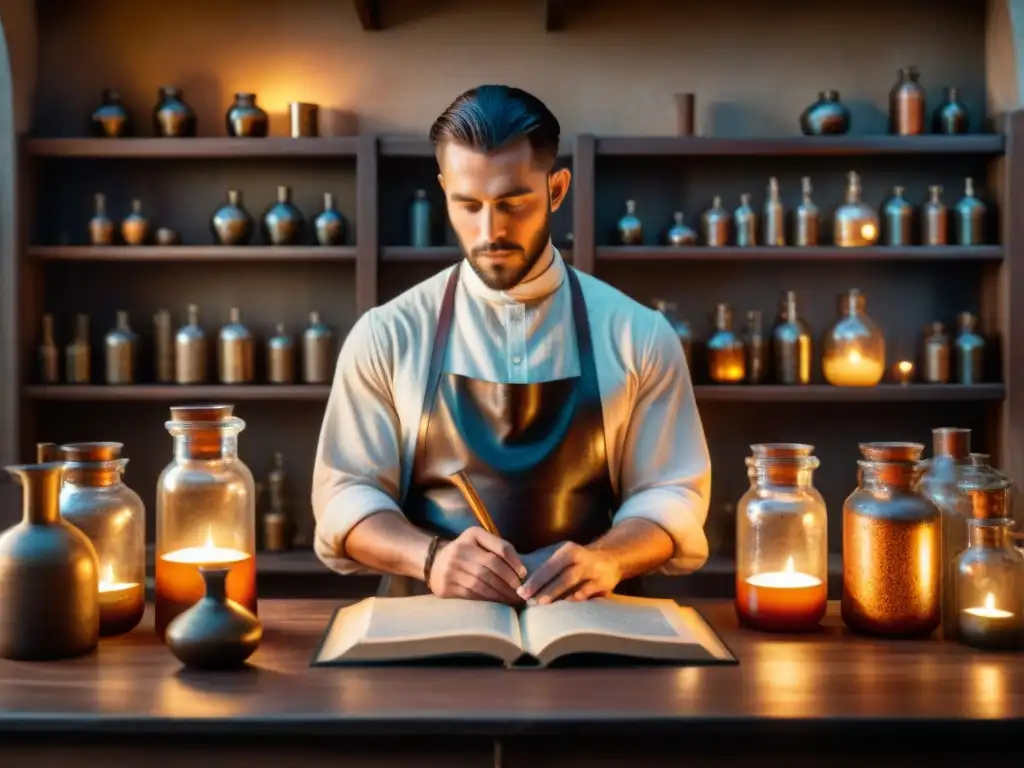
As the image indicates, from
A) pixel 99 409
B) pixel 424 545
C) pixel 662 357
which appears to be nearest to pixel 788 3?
pixel 662 357

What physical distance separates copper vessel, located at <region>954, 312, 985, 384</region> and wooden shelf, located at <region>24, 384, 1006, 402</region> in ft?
0.17

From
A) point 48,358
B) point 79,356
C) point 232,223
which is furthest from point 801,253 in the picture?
point 48,358

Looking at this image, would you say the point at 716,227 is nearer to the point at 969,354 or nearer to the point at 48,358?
the point at 969,354

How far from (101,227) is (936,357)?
3043 mm

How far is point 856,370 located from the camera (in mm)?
4105

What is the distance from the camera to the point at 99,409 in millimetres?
4461

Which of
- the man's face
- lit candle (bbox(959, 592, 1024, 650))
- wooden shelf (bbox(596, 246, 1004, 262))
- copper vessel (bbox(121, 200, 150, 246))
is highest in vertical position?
copper vessel (bbox(121, 200, 150, 246))

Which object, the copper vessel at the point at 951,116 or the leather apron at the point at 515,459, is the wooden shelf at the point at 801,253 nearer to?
the copper vessel at the point at 951,116

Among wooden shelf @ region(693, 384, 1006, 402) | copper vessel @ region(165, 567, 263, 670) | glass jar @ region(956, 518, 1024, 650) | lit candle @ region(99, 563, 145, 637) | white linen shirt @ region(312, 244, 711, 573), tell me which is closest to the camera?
copper vessel @ region(165, 567, 263, 670)

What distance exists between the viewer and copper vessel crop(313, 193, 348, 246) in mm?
4172

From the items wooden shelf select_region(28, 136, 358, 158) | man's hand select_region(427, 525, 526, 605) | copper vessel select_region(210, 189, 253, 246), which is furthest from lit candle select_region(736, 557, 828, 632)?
copper vessel select_region(210, 189, 253, 246)

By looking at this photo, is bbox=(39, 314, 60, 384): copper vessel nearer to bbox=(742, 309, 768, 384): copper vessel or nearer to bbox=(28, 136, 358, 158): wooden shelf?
bbox=(28, 136, 358, 158): wooden shelf

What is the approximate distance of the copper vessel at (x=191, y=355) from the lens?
4172mm

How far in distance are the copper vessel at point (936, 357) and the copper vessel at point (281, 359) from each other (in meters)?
2.30
